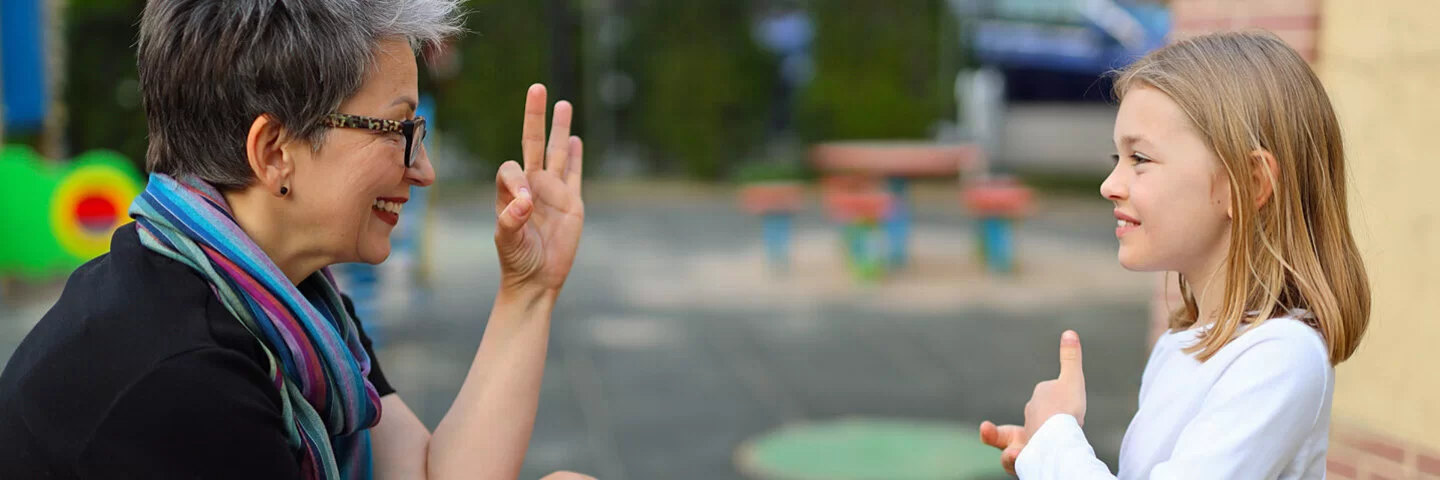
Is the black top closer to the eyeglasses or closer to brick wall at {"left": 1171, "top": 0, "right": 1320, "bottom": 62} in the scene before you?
the eyeglasses

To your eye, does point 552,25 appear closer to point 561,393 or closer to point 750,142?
point 750,142

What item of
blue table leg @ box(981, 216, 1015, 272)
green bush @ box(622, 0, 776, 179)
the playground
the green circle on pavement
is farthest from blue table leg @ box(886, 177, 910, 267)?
green bush @ box(622, 0, 776, 179)

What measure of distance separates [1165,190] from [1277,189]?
14 cm

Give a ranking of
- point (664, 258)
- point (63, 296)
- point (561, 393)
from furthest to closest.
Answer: point (664, 258), point (561, 393), point (63, 296)

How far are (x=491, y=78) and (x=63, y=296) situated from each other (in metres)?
15.6

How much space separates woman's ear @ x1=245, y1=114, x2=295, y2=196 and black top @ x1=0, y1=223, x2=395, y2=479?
168 mm

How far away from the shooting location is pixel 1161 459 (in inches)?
64.4

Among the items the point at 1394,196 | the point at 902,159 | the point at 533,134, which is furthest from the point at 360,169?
the point at 902,159

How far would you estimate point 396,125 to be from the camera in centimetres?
169

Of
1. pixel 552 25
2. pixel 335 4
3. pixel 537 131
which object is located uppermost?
pixel 552 25

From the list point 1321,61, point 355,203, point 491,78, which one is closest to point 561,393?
point 1321,61

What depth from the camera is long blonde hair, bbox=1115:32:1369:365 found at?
160 cm

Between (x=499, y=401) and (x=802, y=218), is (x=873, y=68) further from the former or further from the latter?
(x=499, y=401)

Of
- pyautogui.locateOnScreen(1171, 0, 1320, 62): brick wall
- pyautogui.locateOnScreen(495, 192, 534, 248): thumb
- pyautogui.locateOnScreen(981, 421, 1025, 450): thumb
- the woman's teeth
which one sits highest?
pyautogui.locateOnScreen(1171, 0, 1320, 62): brick wall
